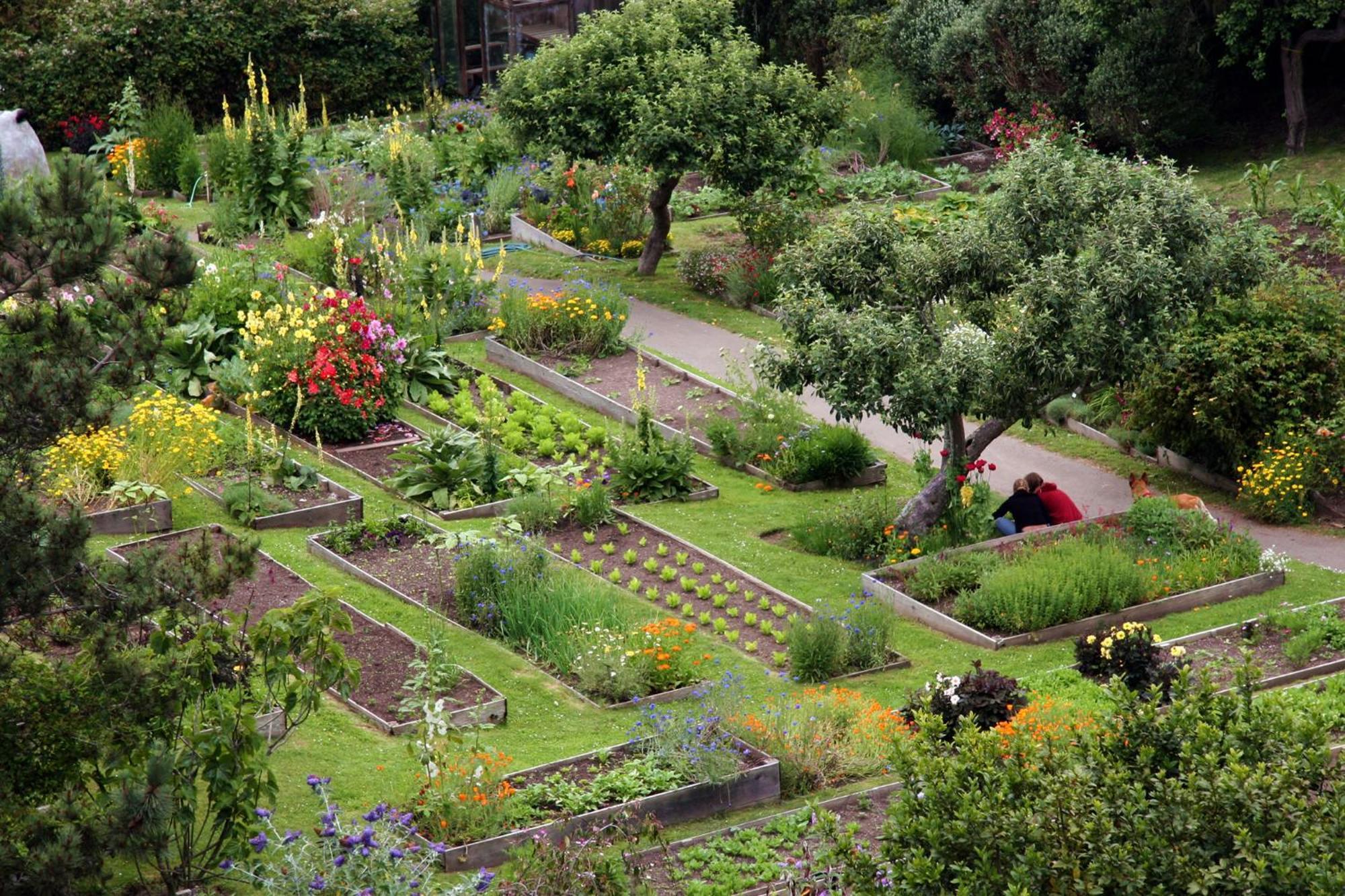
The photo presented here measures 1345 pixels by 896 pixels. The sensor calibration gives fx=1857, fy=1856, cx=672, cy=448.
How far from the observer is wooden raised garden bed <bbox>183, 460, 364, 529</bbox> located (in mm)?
15422

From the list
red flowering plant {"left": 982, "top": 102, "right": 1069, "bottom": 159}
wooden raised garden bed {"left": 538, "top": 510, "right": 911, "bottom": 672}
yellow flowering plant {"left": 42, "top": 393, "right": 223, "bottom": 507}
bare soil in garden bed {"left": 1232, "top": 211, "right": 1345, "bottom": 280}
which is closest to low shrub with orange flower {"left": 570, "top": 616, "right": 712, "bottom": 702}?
wooden raised garden bed {"left": 538, "top": 510, "right": 911, "bottom": 672}

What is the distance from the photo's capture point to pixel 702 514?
54.0 feet

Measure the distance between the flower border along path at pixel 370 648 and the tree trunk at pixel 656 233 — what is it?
376 inches

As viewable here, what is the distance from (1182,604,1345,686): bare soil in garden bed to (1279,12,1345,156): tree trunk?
13486 mm

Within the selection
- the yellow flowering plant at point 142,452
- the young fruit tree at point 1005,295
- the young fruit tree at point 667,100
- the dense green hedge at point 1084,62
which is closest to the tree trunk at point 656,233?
the young fruit tree at point 667,100

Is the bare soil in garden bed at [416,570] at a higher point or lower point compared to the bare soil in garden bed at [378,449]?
higher

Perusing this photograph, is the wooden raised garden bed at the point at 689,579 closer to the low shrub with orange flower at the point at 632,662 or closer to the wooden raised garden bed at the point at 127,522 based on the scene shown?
the low shrub with orange flower at the point at 632,662

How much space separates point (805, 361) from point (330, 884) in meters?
7.15

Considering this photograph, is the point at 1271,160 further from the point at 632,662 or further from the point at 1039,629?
the point at 632,662

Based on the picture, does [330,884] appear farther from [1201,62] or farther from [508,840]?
[1201,62]

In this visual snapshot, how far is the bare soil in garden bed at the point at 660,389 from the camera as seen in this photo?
60.9 feet

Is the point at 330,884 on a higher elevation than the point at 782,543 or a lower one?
higher

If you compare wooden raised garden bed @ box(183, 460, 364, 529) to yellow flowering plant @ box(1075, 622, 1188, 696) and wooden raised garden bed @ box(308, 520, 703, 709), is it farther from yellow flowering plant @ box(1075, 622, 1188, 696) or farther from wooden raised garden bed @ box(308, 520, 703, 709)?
yellow flowering plant @ box(1075, 622, 1188, 696)

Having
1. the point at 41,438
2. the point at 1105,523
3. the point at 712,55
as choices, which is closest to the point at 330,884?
the point at 41,438
